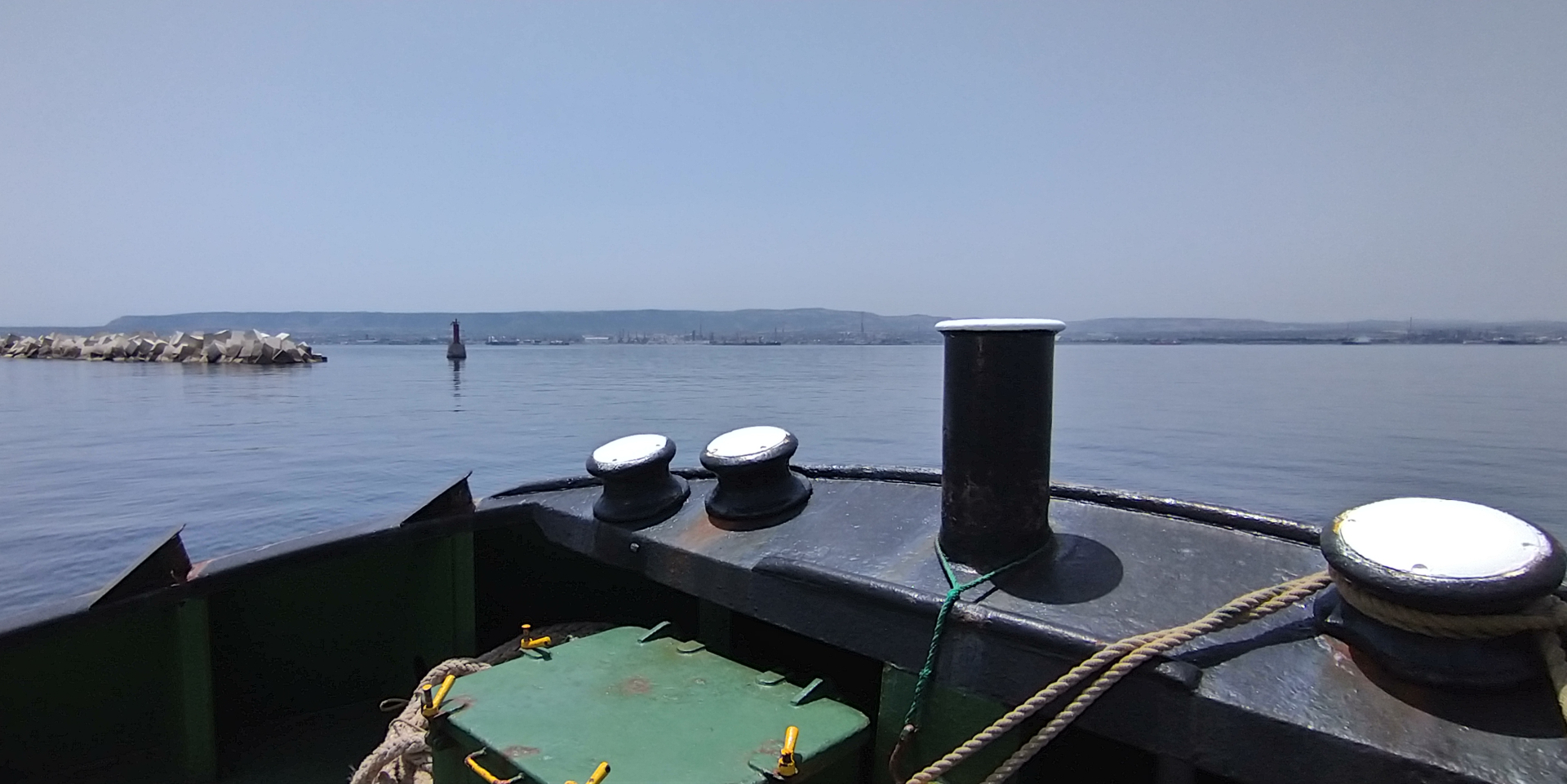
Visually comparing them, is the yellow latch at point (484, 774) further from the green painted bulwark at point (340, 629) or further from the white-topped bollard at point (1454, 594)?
the white-topped bollard at point (1454, 594)

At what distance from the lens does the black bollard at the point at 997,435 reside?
288 cm

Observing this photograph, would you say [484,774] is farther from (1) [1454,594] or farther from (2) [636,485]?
(1) [1454,594]

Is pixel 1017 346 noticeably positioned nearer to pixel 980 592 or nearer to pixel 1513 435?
pixel 980 592

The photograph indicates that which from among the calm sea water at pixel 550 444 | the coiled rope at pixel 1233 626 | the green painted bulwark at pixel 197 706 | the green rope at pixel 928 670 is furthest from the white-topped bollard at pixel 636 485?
the calm sea water at pixel 550 444

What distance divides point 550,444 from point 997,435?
1008 inches

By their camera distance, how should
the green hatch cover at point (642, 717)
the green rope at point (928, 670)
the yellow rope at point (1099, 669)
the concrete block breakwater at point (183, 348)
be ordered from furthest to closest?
the concrete block breakwater at point (183, 348), the green rope at point (928, 670), the green hatch cover at point (642, 717), the yellow rope at point (1099, 669)

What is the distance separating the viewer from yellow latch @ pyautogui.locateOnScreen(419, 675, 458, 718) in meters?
2.88

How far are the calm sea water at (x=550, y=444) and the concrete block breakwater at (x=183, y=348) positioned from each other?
1915cm

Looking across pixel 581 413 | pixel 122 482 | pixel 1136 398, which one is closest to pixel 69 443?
pixel 122 482

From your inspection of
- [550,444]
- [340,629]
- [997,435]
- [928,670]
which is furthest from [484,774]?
[550,444]

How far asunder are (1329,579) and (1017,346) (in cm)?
109

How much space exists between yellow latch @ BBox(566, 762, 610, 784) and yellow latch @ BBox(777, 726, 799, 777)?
18.6 inches

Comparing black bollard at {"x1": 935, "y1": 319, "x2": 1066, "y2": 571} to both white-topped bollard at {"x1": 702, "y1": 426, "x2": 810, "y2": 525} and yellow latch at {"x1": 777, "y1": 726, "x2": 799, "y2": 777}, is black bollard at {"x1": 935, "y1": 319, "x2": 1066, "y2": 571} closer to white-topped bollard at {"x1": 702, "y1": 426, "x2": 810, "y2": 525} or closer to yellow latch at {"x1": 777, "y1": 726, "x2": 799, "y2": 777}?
yellow latch at {"x1": 777, "y1": 726, "x2": 799, "y2": 777}

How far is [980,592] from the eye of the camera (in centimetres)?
282
